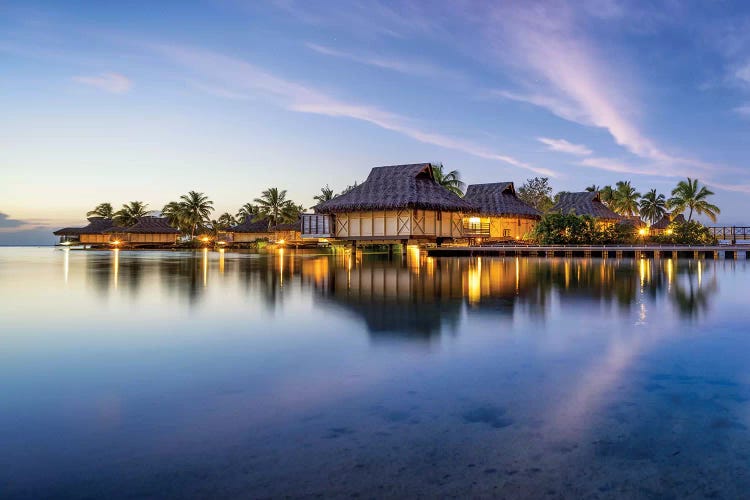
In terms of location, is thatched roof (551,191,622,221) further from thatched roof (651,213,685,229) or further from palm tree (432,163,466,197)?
thatched roof (651,213,685,229)

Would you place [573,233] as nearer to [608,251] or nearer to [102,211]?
[608,251]

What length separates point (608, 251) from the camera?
109 ft

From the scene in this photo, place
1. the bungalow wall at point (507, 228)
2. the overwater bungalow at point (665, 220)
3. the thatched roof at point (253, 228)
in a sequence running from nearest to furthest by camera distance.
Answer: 1. the bungalow wall at point (507, 228)
2. the overwater bungalow at point (665, 220)
3. the thatched roof at point (253, 228)

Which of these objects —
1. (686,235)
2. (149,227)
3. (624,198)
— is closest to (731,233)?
(686,235)

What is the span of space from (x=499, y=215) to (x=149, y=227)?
4839 cm

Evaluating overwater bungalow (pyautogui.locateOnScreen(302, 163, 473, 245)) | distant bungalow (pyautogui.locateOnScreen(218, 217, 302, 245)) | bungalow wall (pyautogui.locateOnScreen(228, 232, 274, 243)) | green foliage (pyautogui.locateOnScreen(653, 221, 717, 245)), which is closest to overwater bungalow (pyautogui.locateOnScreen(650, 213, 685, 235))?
green foliage (pyautogui.locateOnScreen(653, 221, 717, 245))

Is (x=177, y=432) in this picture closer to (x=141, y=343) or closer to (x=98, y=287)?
(x=141, y=343)

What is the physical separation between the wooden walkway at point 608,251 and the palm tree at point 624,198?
27561 mm

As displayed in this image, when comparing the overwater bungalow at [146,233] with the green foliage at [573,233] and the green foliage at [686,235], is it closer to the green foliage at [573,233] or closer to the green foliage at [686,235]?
the green foliage at [573,233]

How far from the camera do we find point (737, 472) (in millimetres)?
2984

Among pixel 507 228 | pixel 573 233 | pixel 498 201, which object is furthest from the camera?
pixel 507 228

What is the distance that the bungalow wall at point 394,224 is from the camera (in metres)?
32.6

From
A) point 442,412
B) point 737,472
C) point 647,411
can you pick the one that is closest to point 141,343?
point 442,412


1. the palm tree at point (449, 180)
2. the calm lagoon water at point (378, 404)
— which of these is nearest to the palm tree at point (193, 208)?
the palm tree at point (449, 180)
